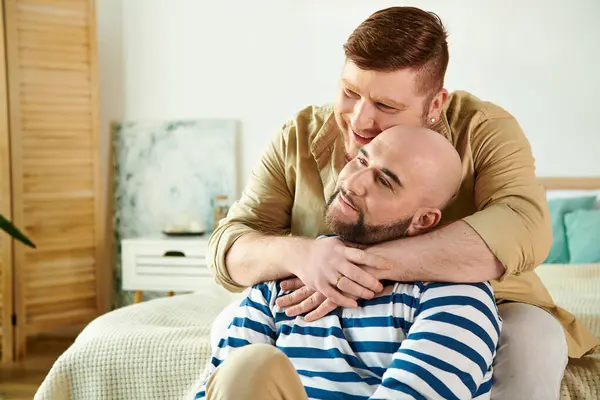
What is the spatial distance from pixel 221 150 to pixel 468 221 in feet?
10.2

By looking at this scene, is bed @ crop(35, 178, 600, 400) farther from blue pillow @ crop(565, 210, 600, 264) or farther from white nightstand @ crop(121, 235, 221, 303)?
white nightstand @ crop(121, 235, 221, 303)

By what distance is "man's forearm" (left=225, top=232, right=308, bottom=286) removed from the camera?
62.0 inches

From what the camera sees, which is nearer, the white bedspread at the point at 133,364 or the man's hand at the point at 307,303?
the man's hand at the point at 307,303

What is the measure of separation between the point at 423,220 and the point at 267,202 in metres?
0.48

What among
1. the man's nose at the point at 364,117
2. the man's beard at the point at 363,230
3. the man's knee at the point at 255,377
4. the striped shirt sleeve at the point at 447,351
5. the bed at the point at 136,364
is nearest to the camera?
the man's knee at the point at 255,377

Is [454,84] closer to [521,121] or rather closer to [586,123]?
[521,121]

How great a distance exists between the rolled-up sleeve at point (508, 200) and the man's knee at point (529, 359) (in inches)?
4.5

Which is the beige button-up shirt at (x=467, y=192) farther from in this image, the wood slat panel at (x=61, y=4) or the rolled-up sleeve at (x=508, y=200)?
the wood slat panel at (x=61, y=4)

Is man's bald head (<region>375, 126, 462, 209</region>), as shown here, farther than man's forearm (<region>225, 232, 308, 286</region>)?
No

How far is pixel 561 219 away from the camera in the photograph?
351cm

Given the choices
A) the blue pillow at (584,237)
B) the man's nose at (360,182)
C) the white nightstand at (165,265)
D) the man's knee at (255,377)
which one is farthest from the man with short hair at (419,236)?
the white nightstand at (165,265)

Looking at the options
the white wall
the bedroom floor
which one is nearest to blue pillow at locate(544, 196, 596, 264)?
the white wall

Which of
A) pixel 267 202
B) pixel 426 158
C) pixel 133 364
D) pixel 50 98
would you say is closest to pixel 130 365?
pixel 133 364

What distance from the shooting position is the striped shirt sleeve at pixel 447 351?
1.23 metres
